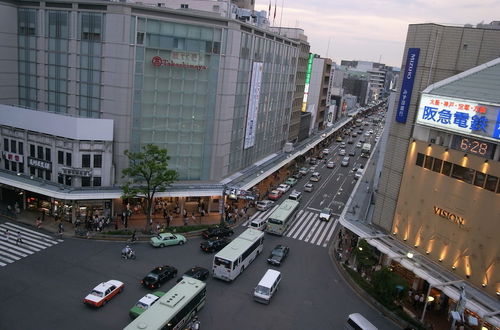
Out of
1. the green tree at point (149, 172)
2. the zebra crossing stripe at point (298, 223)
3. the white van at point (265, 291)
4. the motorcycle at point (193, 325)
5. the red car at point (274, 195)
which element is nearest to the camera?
the motorcycle at point (193, 325)

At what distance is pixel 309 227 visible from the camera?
4769 cm

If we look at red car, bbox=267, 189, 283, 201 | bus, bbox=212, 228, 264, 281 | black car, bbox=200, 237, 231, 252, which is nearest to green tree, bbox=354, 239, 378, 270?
bus, bbox=212, 228, 264, 281

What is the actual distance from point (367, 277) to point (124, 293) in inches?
799

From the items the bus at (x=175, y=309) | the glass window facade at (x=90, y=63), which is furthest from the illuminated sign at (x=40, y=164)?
the bus at (x=175, y=309)

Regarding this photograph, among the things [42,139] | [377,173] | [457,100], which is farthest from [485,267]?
[42,139]

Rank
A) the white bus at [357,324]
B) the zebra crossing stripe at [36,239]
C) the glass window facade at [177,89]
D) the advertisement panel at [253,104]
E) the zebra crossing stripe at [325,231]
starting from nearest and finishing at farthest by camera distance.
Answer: the white bus at [357,324] → the zebra crossing stripe at [36,239] → the glass window facade at [177,89] → the zebra crossing stripe at [325,231] → the advertisement panel at [253,104]

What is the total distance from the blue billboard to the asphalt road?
15490mm

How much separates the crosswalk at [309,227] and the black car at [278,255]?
564 cm

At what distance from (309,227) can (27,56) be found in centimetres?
3767

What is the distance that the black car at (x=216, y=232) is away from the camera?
40250 millimetres

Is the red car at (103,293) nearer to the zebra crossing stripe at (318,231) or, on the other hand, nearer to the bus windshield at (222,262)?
the bus windshield at (222,262)

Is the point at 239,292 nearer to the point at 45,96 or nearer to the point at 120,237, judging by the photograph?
the point at 120,237

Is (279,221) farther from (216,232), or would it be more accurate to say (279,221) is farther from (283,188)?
(283,188)

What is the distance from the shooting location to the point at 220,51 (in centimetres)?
4341
